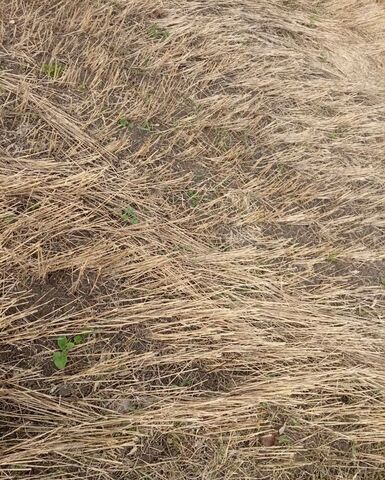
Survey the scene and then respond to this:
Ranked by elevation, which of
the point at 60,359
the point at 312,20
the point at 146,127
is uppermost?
the point at 312,20

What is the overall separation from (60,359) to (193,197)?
44.1 inches

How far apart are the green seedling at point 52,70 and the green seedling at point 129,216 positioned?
3.03 feet

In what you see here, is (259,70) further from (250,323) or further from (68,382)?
(68,382)

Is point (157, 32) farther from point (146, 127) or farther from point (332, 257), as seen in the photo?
point (332, 257)

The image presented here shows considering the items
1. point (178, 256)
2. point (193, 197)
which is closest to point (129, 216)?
point (178, 256)

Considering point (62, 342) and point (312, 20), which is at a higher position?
point (312, 20)

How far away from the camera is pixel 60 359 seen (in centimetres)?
189

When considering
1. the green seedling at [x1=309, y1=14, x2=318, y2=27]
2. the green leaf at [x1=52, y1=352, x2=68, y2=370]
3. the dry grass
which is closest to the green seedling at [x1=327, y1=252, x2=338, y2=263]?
the dry grass

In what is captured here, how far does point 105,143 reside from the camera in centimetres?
268

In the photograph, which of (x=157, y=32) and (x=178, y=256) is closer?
(x=178, y=256)

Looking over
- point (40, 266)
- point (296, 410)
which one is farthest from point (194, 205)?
point (296, 410)

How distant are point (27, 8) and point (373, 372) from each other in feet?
8.70

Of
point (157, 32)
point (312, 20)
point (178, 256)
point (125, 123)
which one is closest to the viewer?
point (178, 256)

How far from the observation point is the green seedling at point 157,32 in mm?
3409
